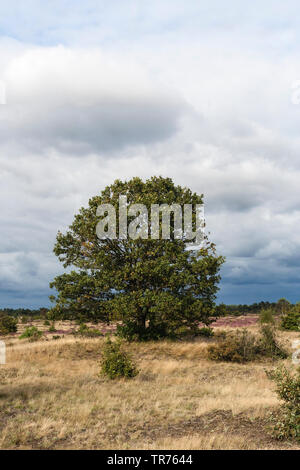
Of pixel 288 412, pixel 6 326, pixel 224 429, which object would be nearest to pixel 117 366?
pixel 224 429

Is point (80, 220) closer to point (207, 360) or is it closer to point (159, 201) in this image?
point (159, 201)

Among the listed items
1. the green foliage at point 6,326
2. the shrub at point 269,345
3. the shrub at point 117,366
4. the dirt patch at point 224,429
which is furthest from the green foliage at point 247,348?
the green foliage at point 6,326

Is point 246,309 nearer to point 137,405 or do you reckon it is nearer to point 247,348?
point 247,348

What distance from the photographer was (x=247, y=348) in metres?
25.4

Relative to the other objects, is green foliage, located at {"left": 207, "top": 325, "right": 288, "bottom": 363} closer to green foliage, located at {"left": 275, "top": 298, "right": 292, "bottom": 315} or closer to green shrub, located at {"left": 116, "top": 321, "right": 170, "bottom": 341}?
green shrub, located at {"left": 116, "top": 321, "right": 170, "bottom": 341}

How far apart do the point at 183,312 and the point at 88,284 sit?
6.87 meters

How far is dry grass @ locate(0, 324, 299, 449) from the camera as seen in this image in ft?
33.8

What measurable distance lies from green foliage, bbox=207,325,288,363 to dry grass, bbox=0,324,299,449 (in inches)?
51.0

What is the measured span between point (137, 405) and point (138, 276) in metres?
12.0

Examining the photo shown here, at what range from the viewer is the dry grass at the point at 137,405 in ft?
33.8

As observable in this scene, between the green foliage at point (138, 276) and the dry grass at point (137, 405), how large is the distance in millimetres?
3628

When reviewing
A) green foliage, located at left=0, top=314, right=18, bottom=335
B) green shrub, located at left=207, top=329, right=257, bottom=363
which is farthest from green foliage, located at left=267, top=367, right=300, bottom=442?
green foliage, located at left=0, top=314, right=18, bottom=335

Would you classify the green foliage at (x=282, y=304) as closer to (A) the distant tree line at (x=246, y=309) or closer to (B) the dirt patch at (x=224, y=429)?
(A) the distant tree line at (x=246, y=309)
